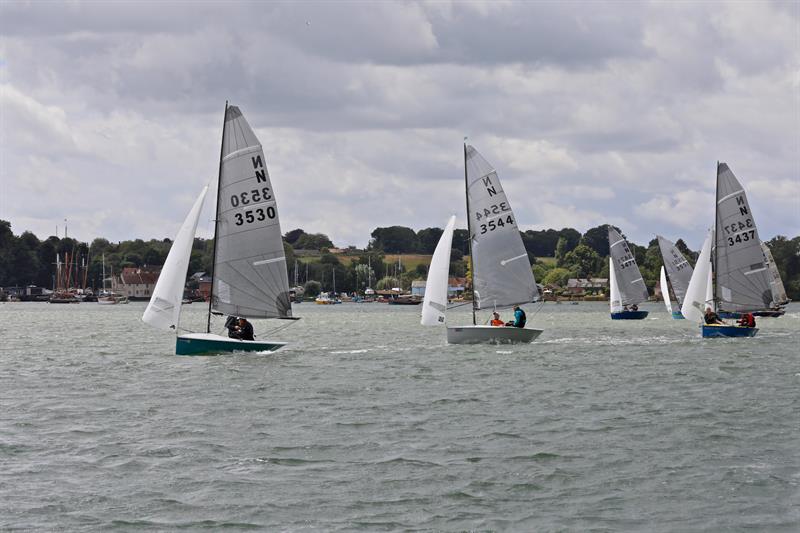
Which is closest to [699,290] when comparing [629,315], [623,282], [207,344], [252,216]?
[252,216]

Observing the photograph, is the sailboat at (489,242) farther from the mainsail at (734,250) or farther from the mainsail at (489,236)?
the mainsail at (734,250)

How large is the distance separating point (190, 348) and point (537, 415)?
14.6 meters

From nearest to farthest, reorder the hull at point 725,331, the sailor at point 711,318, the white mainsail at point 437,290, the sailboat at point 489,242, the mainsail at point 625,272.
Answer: the white mainsail at point 437,290 → the sailboat at point 489,242 → the hull at point 725,331 → the sailor at point 711,318 → the mainsail at point 625,272

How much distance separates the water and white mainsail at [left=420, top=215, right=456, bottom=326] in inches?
198

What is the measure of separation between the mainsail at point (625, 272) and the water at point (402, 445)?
4695 cm

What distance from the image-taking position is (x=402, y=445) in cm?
2178

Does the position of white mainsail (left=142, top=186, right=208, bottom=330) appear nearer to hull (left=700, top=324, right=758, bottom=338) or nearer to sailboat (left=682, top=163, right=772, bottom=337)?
hull (left=700, top=324, right=758, bottom=338)

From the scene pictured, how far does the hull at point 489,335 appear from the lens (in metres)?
44.0

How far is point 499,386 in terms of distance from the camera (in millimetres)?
31672

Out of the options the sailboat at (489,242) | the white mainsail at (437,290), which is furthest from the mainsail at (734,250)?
the white mainsail at (437,290)

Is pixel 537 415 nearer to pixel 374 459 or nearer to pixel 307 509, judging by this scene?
pixel 374 459

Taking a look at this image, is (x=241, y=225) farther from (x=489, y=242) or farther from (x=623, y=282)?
(x=623, y=282)

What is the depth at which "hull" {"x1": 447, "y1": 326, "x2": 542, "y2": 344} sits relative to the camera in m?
44.0

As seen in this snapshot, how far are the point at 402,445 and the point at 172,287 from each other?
1790 cm
